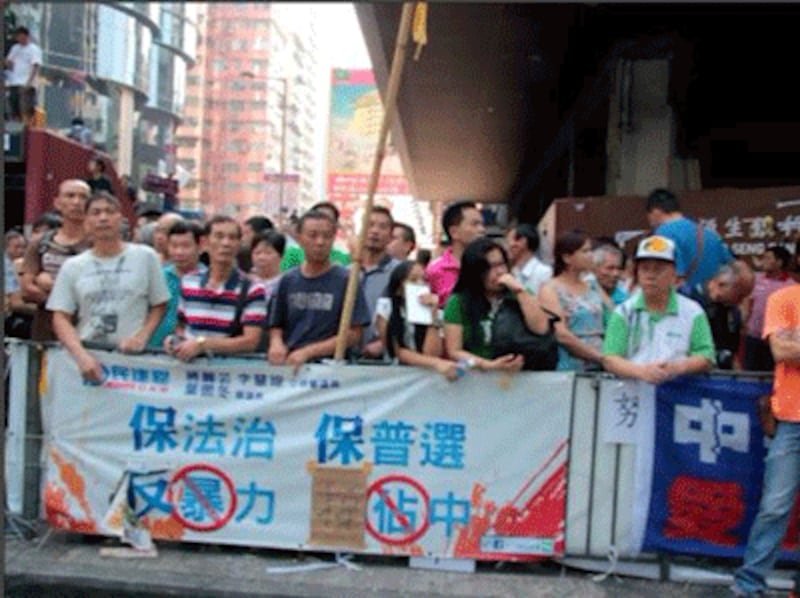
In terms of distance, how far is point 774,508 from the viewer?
176 inches

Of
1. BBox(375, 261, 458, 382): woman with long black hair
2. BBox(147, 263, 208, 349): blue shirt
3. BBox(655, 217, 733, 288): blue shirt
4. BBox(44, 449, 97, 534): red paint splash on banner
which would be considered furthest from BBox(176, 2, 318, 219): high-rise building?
BBox(44, 449, 97, 534): red paint splash on banner

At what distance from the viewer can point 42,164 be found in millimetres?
11328

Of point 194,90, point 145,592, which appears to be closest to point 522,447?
point 145,592

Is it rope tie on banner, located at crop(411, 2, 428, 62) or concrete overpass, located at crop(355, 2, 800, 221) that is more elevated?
concrete overpass, located at crop(355, 2, 800, 221)

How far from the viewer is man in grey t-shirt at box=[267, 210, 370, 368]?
5.16 meters

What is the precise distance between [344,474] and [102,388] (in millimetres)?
1511

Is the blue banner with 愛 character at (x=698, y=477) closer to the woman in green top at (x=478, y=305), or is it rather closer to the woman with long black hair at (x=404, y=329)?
the woman in green top at (x=478, y=305)

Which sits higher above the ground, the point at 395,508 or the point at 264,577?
the point at 395,508

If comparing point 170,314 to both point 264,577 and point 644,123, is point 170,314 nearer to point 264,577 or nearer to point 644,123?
point 264,577

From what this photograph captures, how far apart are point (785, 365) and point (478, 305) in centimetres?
162

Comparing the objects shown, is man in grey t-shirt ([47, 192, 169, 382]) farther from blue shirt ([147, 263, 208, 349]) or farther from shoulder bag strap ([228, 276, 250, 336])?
shoulder bag strap ([228, 276, 250, 336])

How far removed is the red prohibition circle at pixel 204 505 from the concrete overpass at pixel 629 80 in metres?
5.30

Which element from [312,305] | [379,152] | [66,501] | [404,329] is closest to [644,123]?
[379,152]

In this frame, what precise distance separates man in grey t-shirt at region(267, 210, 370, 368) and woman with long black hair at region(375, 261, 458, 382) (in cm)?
14
